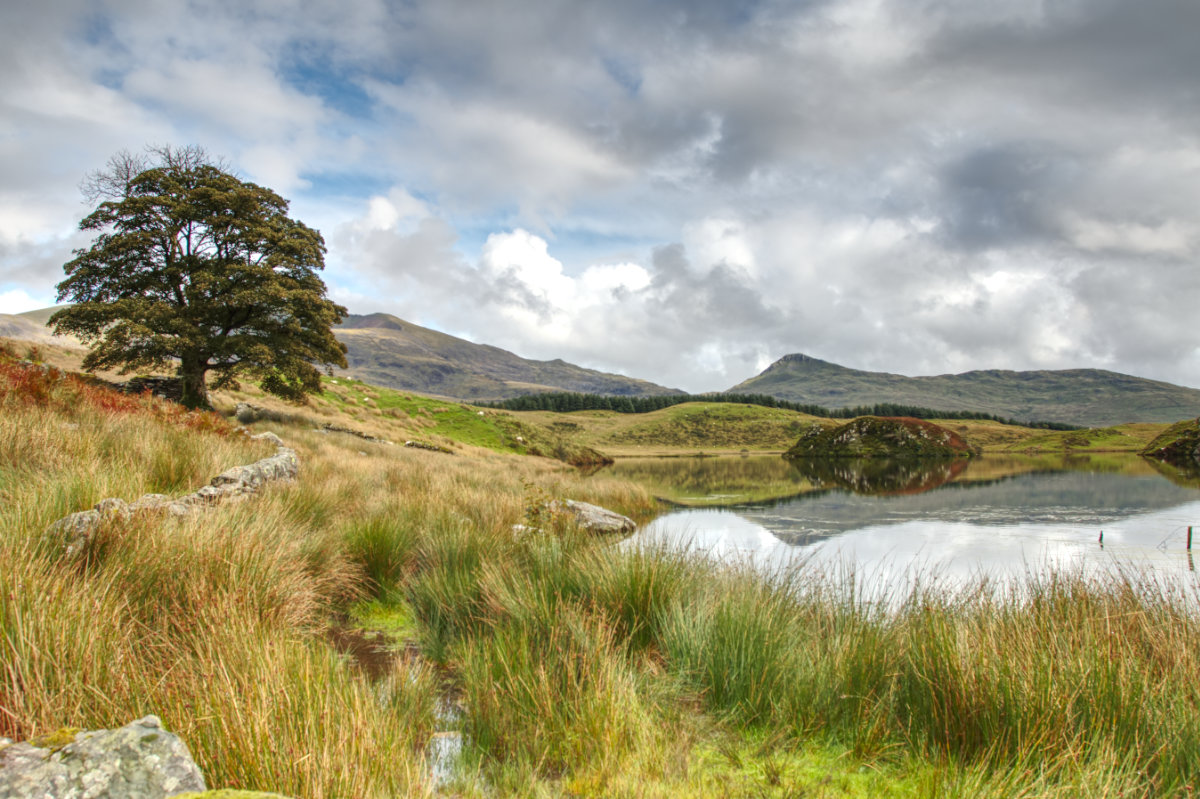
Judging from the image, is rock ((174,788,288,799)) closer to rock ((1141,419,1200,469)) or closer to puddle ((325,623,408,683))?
puddle ((325,623,408,683))

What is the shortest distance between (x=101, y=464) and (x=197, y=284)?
13772 mm

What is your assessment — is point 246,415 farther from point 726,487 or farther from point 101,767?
point 101,767

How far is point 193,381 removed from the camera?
1928cm

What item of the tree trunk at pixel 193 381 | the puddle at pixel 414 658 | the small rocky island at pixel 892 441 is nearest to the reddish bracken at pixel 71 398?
the tree trunk at pixel 193 381

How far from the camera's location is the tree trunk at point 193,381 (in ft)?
62.4

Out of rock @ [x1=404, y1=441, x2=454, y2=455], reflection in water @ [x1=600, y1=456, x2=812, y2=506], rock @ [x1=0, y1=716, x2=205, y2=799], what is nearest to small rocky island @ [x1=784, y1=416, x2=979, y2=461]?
reflection in water @ [x1=600, y1=456, x2=812, y2=506]

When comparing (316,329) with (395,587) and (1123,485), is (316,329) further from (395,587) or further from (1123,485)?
(1123,485)

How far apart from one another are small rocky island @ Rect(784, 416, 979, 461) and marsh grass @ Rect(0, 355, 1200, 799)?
42.8 metres

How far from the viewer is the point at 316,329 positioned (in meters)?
21.0

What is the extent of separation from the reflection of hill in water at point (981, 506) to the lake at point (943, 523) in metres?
0.03

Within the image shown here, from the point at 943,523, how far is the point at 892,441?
34.3 meters

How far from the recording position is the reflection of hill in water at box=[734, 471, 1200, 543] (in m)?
13.6

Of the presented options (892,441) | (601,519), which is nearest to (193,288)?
(601,519)

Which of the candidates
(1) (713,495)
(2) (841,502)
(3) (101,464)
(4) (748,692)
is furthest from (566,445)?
(4) (748,692)
